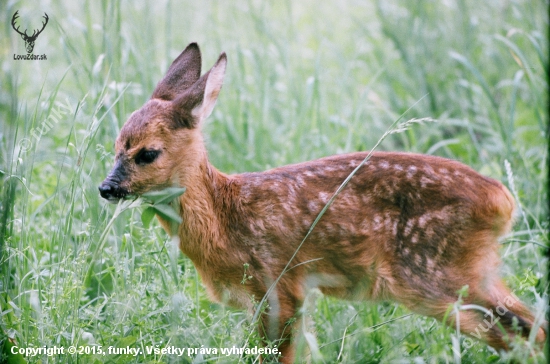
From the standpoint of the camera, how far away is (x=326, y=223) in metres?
4.14

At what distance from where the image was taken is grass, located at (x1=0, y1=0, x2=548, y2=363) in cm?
359

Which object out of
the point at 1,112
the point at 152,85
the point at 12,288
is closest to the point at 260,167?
the point at 152,85

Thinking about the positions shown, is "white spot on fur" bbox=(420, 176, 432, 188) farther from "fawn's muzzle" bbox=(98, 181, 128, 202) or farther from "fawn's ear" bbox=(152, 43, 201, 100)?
"fawn's muzzle" bbox=(98, 181, 128, 202)

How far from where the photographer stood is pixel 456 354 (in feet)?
10.1

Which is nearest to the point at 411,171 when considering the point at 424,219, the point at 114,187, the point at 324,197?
the point at 424,219

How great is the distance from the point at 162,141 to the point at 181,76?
2.13ft

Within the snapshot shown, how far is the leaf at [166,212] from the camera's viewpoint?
361 centimetres

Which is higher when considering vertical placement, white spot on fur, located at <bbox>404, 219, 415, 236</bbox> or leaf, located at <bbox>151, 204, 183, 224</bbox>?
leaf, located at <bbox>151, 204, 183, 224</bbox>

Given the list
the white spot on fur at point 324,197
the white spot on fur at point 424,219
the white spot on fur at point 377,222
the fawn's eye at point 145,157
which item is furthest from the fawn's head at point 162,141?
Answer: the white spot on fur at point 424,219

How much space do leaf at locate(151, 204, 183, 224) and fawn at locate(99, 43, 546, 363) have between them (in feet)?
0.71

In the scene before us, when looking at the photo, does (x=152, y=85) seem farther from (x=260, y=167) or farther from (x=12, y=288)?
(x=12, y=288)

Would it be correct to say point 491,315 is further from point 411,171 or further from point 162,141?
point 162,141

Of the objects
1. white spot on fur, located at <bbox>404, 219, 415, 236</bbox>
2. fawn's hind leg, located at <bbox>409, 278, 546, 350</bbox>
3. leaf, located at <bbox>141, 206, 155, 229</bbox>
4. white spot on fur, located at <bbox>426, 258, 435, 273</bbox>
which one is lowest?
fawn's hind leg, located at <bbox>409, 278, 546, 350</bbox>

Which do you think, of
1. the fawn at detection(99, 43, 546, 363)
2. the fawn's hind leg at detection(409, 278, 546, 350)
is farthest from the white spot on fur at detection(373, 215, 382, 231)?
the fawn's hind leg at detection(409, 278, 546, 350)
